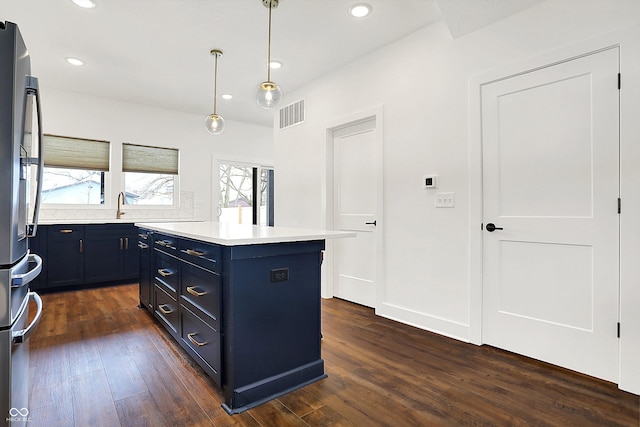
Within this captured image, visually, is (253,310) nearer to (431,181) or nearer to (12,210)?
(12,210)

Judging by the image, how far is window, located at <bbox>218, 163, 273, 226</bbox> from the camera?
6.34 m

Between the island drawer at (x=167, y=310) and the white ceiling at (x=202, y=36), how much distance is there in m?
2.31

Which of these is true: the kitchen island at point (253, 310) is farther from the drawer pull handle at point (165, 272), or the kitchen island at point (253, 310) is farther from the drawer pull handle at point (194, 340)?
the drawer pull handle at point (165, 272)

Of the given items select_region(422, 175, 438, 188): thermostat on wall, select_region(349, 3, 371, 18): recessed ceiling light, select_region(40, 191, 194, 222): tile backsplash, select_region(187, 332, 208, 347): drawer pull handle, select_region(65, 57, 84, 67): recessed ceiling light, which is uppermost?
select_region(65, 57, 84, 67): recessed ceiling light

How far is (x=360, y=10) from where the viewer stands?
2791 millimetres

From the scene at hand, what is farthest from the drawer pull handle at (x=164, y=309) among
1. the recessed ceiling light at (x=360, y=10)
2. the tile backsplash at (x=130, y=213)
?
the tile backsplash at (x=130, y=213)

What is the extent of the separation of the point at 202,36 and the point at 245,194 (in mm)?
3621

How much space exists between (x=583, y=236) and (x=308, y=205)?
2.82 m

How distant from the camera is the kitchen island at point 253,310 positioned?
1.81m

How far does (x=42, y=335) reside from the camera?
2.84 metres

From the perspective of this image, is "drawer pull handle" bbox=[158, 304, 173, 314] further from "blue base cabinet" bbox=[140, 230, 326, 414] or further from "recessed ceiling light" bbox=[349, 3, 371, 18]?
"recessed ceiling light" bbox=[349, 3, 371, 18]

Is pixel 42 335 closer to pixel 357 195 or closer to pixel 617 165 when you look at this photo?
pixel 357 195

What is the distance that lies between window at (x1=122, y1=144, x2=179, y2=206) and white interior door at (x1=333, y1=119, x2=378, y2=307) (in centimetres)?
312

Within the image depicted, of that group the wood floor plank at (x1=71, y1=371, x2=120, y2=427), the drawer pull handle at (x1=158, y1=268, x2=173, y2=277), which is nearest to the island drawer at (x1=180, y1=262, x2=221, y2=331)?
the drawer pull handle at (x1=158, y1=268, x2=173, y2=277)
